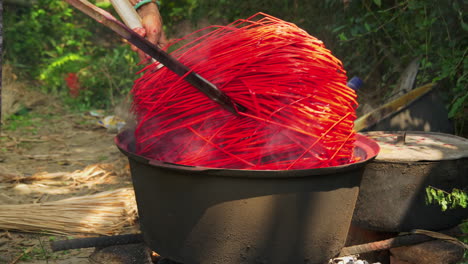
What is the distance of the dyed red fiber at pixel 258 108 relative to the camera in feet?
6.73

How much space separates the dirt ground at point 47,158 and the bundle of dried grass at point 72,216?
6cm

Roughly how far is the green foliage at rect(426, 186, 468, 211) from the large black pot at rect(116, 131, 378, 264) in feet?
2.17

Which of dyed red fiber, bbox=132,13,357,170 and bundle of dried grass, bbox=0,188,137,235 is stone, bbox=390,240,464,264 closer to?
dyed red fiber, bbox=132,13,357,170

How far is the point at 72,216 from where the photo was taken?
3613 millimetres

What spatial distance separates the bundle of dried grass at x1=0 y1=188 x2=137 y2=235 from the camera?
353 centimetres

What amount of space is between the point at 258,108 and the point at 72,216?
2113mm

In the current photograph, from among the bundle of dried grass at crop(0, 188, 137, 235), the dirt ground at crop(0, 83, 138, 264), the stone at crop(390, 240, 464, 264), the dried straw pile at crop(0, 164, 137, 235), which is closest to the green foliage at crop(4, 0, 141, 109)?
the dirt ground at crop(0, 83, 138, 264)

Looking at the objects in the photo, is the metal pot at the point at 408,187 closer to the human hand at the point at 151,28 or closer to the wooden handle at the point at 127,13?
the human hand at the point at 151,28

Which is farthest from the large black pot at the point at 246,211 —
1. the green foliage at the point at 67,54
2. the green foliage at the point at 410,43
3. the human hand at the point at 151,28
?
the green foliage at the point at 67,54

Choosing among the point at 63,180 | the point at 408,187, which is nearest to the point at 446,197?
the point at 408,187

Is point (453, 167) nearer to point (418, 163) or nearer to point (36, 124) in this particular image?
point (418, 163)

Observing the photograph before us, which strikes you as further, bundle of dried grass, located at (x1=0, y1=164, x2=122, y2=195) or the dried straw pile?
bundle of dried grass, located at (x1=0, y1=164, x2=122, y2=195)

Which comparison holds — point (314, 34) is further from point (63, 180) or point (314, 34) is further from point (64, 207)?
point (64, 207)

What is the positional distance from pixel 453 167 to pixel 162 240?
158 cm
